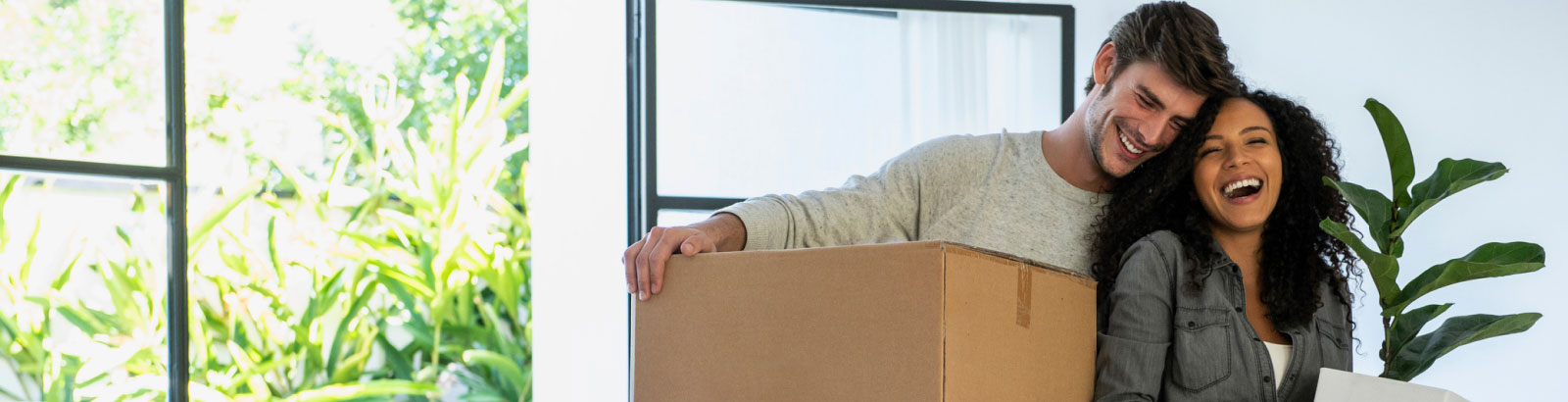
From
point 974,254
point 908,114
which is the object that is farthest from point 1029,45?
point 974,254

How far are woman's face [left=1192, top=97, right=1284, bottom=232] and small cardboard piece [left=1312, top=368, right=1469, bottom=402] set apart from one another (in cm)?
29

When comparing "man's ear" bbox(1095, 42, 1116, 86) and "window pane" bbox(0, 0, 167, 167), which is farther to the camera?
"window pane" bbox(0, 0, 167, 167)

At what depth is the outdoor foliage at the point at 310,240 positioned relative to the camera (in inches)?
96.7

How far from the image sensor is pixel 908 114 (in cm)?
257

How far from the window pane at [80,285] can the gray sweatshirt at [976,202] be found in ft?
5.29

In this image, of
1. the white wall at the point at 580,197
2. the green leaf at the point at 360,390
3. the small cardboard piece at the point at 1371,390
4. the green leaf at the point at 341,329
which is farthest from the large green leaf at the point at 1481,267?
the green leaf at the point at 341,329

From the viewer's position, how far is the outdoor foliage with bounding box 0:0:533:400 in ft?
8.05

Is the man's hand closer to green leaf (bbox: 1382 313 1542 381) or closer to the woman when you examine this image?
the woman

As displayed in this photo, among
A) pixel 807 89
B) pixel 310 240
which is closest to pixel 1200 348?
pixel 807 89

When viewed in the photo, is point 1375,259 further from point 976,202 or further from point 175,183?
point 175,183

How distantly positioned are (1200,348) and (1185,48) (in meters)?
0.36

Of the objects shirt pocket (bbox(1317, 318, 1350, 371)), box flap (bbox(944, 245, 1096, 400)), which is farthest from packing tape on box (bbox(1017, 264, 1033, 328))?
shirt pocket (bbox(1317, 318, 1350, 371))

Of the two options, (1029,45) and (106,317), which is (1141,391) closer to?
(1029,45)

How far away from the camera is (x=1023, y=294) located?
1046 mm
